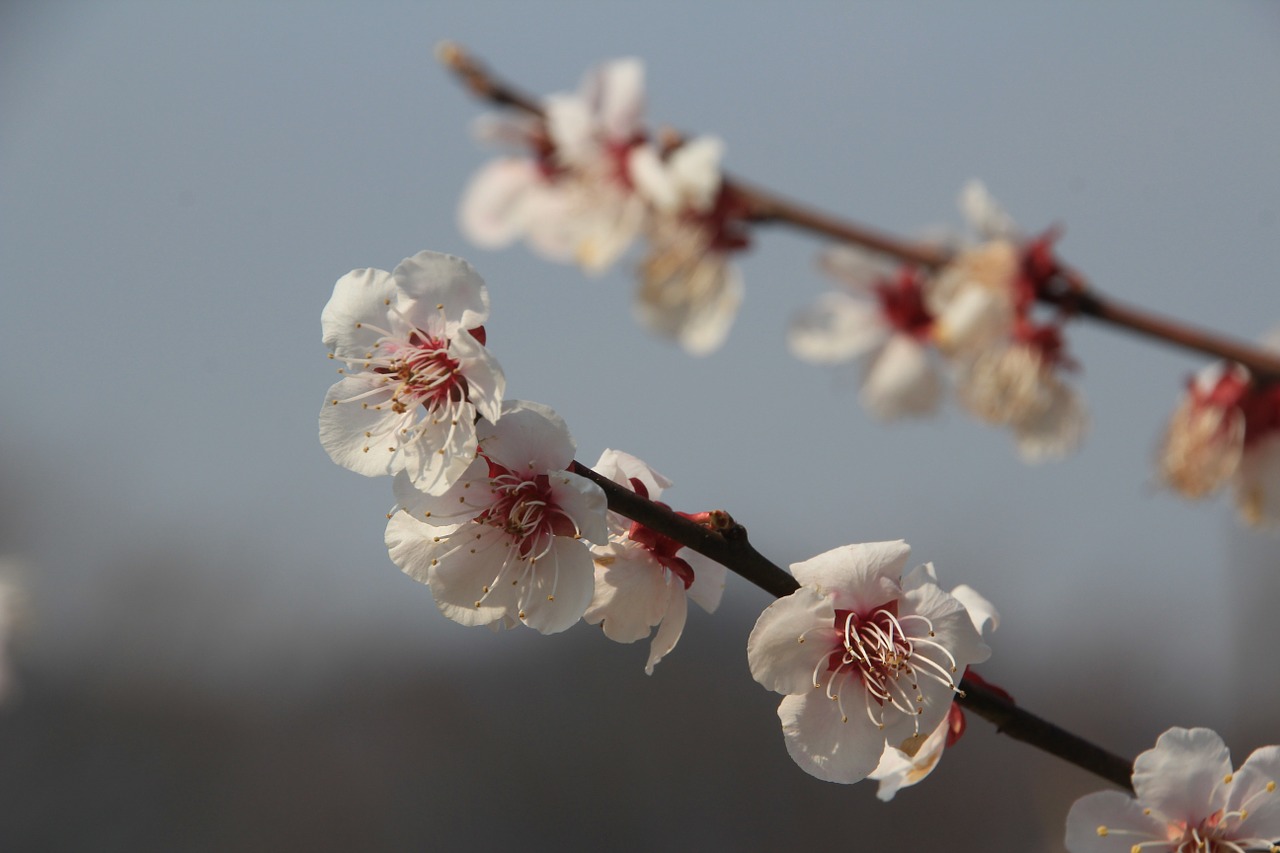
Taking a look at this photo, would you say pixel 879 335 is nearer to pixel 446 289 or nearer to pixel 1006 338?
pixel 1006 338

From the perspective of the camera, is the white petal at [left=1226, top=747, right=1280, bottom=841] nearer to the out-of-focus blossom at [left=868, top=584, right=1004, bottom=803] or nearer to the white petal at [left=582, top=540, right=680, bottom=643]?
the out-of-focus blossom at [left=868, top=584, right=1004, bottom=803]

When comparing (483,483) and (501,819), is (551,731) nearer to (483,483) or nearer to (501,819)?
(501,819)

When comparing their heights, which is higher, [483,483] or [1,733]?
[483,483]

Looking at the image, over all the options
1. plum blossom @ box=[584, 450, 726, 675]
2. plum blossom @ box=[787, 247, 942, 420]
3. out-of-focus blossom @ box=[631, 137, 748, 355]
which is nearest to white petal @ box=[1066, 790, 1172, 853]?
plum blossom @ box=[584, 450, 726, 675]

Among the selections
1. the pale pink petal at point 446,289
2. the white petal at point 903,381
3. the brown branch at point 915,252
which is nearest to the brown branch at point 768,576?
the pale pink petal at point 446,289

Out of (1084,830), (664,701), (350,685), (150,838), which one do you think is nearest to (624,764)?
(664,701)

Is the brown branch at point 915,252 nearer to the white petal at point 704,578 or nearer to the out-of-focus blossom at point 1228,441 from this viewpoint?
the out-of-focus blossom at point 1228,441
